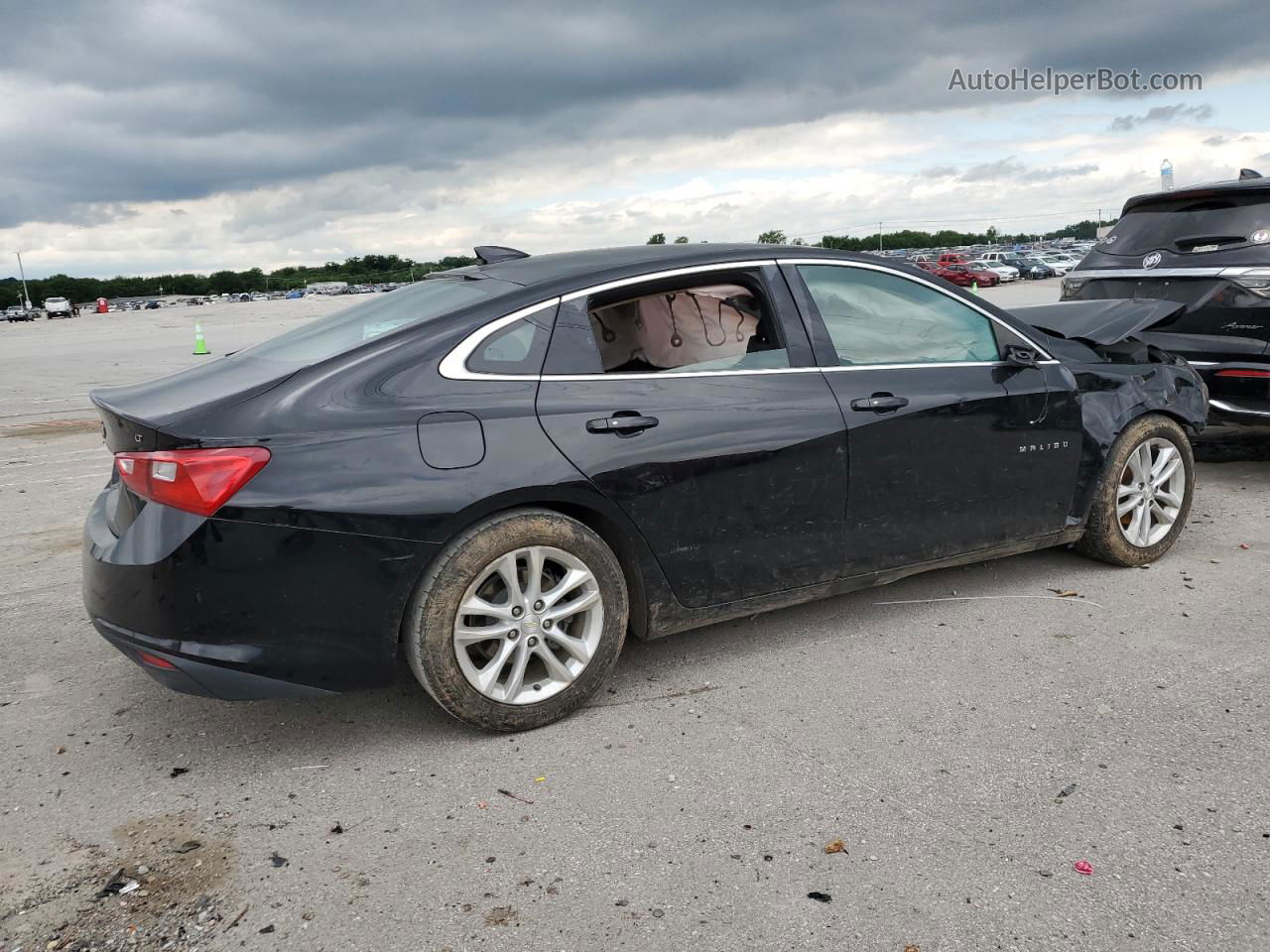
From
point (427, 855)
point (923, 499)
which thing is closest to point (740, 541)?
point (923, 499)

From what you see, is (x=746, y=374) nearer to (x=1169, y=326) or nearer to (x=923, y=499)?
(x=923, y=499)

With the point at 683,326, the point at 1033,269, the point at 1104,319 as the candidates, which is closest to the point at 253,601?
the point at 683,326

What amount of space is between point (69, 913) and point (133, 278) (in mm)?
186441

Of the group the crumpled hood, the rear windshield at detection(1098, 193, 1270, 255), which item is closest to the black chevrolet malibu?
the crumpled hood

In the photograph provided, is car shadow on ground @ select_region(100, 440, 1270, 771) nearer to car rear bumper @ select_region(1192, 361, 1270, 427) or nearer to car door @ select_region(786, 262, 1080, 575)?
car door @ select_region(786, 262, 1080, 575)

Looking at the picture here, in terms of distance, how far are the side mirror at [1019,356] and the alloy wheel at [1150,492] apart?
80cm

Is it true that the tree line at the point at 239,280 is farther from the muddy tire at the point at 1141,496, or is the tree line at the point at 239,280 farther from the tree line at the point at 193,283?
the muddy tire at the point at 1141,496

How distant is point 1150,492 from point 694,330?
2512mm

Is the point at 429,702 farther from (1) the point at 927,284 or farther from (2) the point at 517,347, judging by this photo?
(1) the point at 927,284

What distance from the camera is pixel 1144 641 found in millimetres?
4133

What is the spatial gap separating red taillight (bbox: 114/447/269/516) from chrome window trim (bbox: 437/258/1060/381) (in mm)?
683

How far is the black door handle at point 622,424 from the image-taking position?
3.51 m

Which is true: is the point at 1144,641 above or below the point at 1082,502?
below

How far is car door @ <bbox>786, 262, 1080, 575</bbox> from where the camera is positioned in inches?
160
